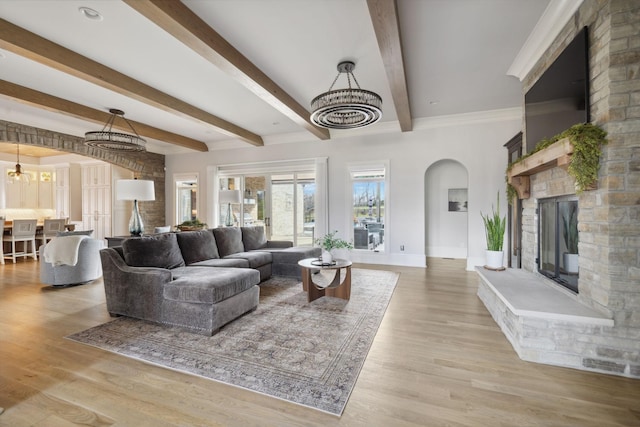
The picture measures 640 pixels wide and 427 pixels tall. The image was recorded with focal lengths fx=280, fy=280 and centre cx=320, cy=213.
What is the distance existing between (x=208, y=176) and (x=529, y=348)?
25.0 ft

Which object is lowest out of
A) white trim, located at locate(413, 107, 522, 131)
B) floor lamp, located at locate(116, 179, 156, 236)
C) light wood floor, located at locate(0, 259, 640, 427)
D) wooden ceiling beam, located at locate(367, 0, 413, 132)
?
light wood floor, located at locate(0, 259, 640, 427)

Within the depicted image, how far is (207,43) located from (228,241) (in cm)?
289

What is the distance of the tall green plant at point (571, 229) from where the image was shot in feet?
8.39

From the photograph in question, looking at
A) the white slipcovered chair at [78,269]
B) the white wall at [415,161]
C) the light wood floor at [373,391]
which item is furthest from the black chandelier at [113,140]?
the white wall at [415,161]

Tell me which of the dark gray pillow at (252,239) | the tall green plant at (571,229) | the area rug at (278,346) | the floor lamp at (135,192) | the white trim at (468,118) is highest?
the white trim at (468,118)

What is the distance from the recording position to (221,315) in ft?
8.82

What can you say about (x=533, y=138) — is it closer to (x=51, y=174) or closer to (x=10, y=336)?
(x=10, y=336)

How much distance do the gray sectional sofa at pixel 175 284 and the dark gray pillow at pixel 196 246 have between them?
0.04 ft

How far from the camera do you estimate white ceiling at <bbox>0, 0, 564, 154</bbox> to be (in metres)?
2.52

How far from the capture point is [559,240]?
283cm

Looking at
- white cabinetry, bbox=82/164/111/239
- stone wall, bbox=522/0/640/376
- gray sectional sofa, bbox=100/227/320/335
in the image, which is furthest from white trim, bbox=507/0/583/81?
white cabinetry, bbox=82/164/111/239

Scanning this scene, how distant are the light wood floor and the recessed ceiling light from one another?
295 centimetres

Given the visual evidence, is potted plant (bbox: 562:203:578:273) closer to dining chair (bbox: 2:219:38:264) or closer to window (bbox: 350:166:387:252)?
window (bbox: 350:166:387:252)

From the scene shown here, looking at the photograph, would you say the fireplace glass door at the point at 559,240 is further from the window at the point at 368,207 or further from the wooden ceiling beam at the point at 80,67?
the wooden ceiling beam at the point at 80,67
